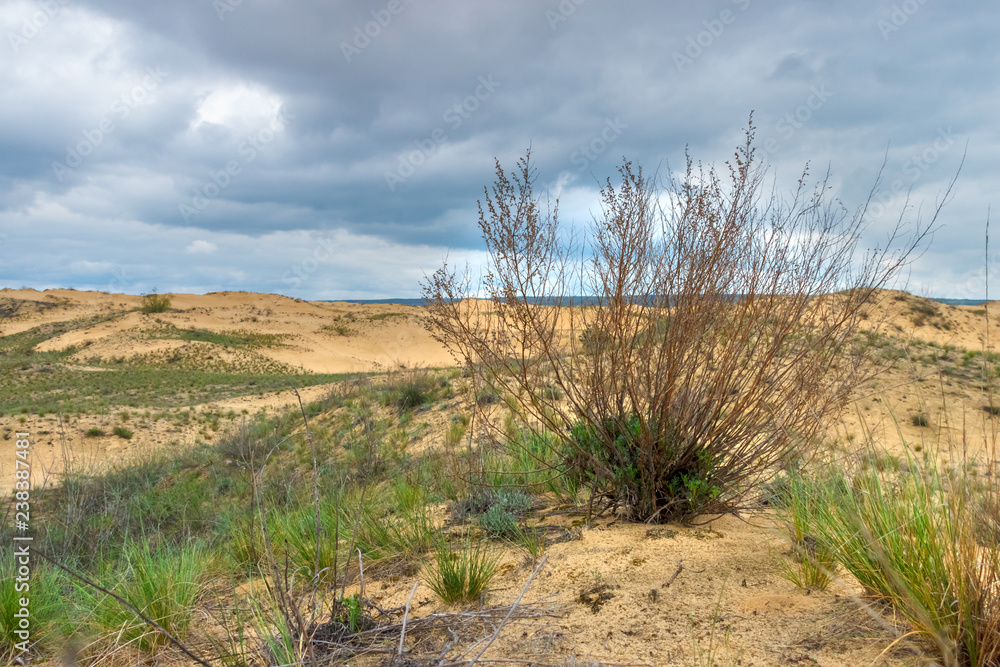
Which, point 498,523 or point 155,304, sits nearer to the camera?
point 498,523

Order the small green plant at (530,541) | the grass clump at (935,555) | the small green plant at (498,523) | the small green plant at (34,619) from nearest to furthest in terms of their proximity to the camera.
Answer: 1. the grass clump at (935,555)
2. the small green plant at (34,619)
3. the small green plant at (530,541)
4. the small green plant at (498,523)

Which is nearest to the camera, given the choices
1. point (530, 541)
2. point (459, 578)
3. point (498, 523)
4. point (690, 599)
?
point (690, 599)

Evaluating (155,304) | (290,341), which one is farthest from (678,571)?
(155,304)

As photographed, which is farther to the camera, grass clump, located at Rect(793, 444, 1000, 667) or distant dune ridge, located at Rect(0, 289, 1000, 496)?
distant dune ridge, located at Rect(0, 289, 1000, 496)

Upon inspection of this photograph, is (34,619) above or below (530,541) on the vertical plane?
below

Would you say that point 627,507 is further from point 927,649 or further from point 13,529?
point 13,529

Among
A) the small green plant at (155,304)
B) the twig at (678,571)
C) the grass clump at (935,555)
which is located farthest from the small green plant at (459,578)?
the small green plant at (155,304)

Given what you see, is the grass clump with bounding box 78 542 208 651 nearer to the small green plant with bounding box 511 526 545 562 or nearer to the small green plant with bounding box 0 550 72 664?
the small green plant with bounding box 0 550 72 664

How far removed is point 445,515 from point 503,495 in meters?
0.58

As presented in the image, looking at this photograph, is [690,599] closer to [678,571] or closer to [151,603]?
[678,571]

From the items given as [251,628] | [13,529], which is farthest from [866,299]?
[13,529]

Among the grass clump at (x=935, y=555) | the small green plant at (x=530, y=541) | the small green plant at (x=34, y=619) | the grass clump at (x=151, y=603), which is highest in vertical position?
the grass clump at (x=935, y=555)

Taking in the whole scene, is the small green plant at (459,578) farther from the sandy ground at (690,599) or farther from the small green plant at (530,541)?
the small green plant at (530,541)


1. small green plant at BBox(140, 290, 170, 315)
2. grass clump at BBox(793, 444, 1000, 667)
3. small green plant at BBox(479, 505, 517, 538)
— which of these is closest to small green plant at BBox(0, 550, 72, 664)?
small green plant at BBox(479, 505, 517, 538)
